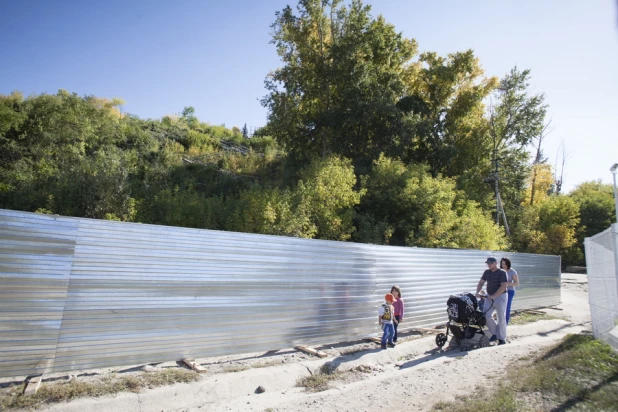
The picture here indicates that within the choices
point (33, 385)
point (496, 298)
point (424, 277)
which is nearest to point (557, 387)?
point (496, 298)

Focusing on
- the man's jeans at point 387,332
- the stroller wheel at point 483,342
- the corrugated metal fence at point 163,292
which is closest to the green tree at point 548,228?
the stroller wheel at point 483,342

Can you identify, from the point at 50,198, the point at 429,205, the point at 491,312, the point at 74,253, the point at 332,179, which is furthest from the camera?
the point at 429,205

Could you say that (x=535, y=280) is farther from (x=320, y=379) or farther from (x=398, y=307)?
(x=320, y=379)

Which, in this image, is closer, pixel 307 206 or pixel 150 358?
pixel 150 358

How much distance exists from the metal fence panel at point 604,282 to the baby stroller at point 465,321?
1.98 m

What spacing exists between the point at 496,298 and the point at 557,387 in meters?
3.19

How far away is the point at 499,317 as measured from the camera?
7945 mm

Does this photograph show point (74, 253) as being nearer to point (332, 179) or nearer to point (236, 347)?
point (236, 347)

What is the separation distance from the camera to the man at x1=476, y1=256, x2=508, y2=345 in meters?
7.81

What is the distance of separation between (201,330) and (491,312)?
19.0 ft

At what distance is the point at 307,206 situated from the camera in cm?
1412

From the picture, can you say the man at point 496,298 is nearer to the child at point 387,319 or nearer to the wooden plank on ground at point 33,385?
the child at point 387,319

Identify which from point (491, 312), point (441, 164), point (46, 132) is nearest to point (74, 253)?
point (491, 312)

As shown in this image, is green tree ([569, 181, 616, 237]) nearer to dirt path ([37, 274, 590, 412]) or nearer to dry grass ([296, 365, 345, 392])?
dirt path ([37, 274, 590, 412])
